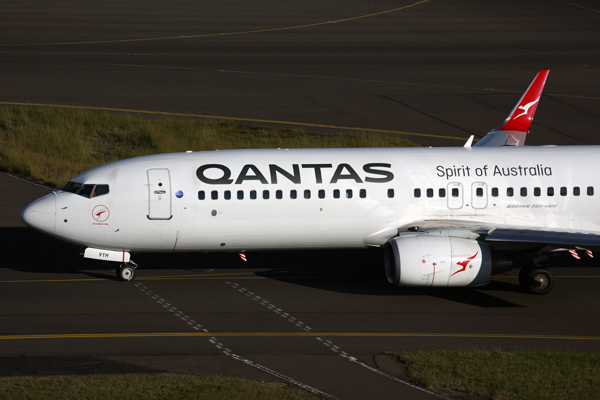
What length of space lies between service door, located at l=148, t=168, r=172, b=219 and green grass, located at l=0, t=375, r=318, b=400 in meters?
7.27

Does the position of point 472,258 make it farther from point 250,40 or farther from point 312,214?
point 250,40

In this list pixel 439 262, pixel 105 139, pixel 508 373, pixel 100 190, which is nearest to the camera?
pixel 508 373

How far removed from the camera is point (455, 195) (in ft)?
80.8

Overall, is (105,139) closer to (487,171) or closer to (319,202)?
(319,202)

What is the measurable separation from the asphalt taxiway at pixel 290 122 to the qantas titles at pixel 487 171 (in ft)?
12.0

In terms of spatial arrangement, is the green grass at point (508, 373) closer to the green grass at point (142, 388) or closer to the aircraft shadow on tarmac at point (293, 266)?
the green grass at point (142, 388)

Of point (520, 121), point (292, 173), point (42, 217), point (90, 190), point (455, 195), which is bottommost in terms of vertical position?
point (42, 217)

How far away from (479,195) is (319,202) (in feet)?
16.6

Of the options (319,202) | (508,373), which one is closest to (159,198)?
(319,202)

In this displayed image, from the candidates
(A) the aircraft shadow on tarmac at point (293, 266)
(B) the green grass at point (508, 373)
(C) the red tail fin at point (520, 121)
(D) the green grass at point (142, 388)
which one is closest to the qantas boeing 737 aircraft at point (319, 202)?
(A) the aircraft shadow on tarmac at point (293, 266)

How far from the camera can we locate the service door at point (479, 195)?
2464cm

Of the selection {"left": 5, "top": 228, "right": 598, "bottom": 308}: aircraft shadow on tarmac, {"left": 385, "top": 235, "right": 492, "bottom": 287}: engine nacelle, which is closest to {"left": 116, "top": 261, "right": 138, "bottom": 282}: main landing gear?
{"left": 5, "top": 228, "right": 598, "bottom": 308}: aircraft shadow on tarmac

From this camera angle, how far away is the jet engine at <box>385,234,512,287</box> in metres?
22.5

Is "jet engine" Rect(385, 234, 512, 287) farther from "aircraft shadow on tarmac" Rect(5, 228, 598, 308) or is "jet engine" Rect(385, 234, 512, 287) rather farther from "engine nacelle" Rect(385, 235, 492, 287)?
"aircraft shadow on tarmac" Rect(5, 228, 598, 308)
